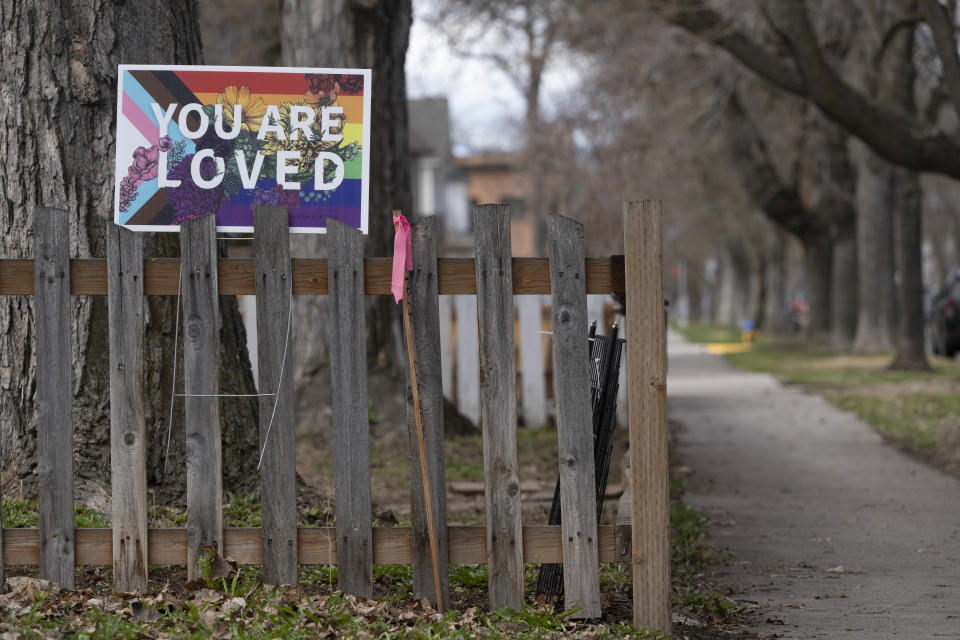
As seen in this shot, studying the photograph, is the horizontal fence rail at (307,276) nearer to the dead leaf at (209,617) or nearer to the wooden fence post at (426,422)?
the wooden fence post at (426,422)

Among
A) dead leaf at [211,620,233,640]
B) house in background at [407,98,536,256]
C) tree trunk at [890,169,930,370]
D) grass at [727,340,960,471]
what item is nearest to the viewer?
dead leaf at [211,620,233,640]

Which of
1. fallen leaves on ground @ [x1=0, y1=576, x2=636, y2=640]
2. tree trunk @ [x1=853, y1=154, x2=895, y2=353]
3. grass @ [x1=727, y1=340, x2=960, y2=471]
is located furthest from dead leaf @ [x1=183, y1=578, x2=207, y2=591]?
tree trunk @ [x1=853, y1=154, x2=895, y2=353]

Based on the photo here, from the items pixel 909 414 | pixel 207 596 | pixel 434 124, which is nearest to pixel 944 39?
pixel 909 414

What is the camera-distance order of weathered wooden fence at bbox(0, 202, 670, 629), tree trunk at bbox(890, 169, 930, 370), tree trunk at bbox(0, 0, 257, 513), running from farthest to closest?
tree trunk at bbox(890, 169, 930, 370) < tree trunk at bbox(0, 0, 257, 513) < weathered wooden fence at bbox(0, 202, 670, 629)

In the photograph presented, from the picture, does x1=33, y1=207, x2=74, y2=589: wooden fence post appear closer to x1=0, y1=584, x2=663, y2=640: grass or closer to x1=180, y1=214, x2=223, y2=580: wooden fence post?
x1=0, y1=584, x2=663, y2=640: grass

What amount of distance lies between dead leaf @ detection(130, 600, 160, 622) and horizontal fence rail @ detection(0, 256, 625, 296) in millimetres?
1113

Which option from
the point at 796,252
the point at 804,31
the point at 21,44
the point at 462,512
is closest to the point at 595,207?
the point at 796,252

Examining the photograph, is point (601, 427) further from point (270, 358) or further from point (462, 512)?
point (462, 512)

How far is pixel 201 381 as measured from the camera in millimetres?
4293

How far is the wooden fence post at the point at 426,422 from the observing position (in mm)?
4348

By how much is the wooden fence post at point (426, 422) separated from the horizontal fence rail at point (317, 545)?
0.19ft

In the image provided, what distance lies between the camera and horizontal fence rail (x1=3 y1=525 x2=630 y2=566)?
4.34m

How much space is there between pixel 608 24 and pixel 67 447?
54.1ft

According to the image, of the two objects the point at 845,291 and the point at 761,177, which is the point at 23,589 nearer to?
the point at 761,177
